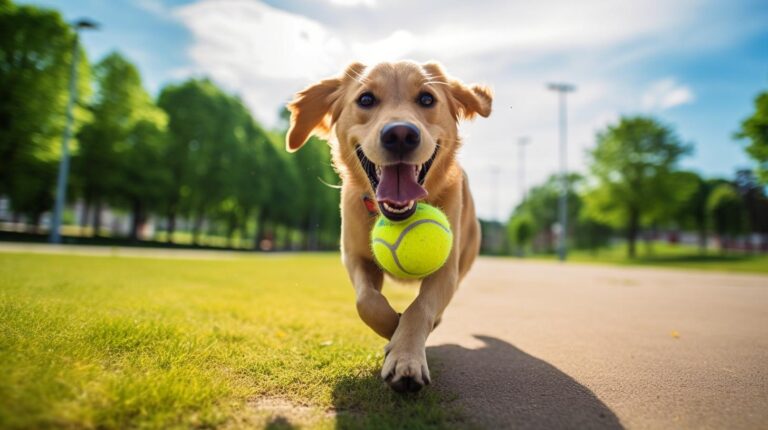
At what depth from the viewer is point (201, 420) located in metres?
1.89

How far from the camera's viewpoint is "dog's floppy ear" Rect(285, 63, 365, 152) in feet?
13.4

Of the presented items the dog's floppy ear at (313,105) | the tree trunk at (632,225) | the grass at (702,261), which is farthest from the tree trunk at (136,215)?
the tree trunk at (632,225)

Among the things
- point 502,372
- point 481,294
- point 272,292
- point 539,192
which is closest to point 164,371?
point 502,372

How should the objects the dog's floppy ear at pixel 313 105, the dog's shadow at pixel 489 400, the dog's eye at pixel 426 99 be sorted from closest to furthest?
the dog's shadow at pixel 489 400
the dog's eye at pixel 426 99
the dog's floppy ear at pixel 313 105

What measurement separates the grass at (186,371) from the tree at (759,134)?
2255 centimetres

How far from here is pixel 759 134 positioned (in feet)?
64.8

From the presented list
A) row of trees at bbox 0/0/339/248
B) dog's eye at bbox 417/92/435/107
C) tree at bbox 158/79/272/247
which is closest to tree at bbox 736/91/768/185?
row of trees at bbox 0/0/339/248

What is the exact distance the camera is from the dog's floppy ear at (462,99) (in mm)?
3963

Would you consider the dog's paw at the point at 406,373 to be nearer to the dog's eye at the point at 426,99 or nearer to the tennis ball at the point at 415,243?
the tennis ball at the point at 415,243

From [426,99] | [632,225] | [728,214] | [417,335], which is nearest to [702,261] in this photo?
[632,225]

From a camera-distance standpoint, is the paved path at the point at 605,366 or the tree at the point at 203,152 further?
the tree at the point at 203,152

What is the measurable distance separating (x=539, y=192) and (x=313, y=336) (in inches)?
Result: 3255

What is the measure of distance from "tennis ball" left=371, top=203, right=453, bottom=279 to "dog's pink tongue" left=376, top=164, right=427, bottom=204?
148 millimetres

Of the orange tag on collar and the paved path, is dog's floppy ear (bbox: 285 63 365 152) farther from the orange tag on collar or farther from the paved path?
the paved path
